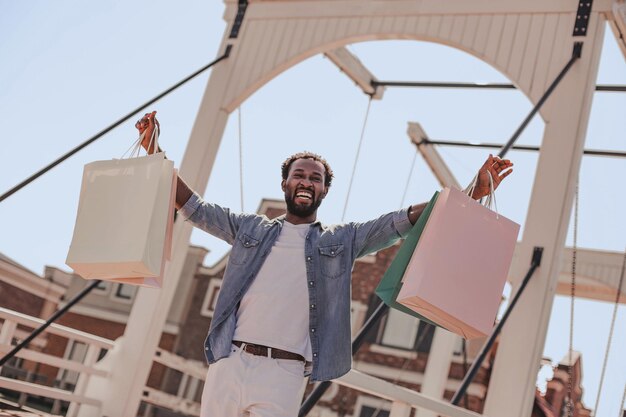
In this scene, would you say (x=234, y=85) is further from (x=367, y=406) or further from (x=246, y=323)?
(x=367, y=406)

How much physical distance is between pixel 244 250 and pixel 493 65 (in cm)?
381

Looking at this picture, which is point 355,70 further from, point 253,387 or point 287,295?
point 253,387

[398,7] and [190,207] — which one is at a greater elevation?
[398,7]

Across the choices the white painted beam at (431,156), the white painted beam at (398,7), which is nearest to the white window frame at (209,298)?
the white painted beam at (431,156)

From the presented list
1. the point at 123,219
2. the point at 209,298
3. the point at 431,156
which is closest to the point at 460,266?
the point at 123,219

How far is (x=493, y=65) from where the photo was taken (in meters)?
6.46

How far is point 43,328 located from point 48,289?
2311cm

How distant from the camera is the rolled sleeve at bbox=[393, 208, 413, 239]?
3184 millimetres

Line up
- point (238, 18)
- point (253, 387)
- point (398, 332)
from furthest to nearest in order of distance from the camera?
point (398, 332), point (238, 18), point (253, 387)

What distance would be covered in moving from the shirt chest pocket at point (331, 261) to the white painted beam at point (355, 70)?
6.53 metres

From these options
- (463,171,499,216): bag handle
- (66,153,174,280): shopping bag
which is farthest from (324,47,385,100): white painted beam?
(463,171,499,216): bag handle

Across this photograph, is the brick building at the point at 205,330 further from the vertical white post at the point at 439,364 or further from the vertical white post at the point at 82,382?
the vertical white post at the point at 82,382

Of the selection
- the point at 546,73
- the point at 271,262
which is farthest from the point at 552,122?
the point at 271,262

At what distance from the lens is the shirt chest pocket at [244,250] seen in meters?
3.16
